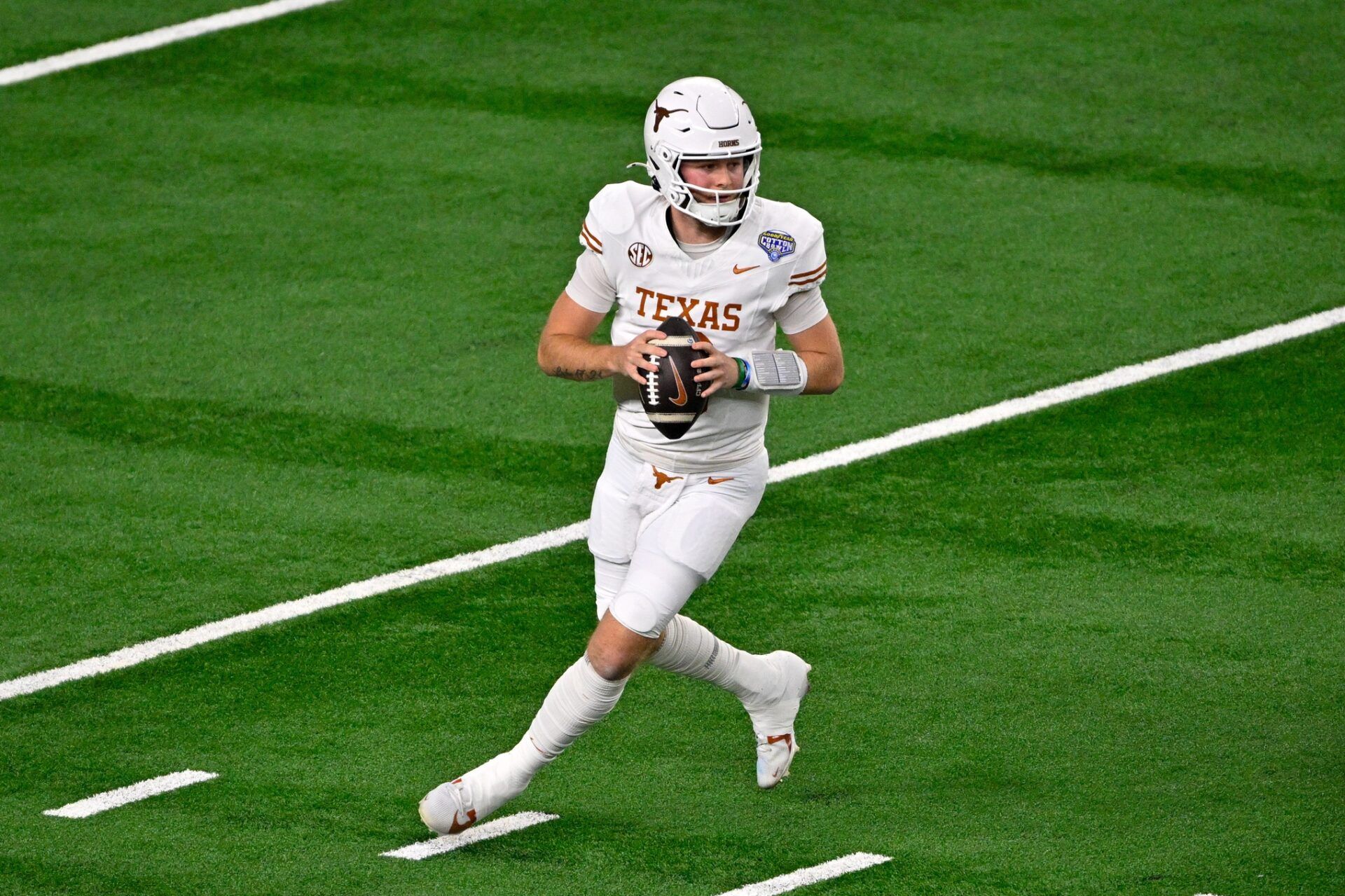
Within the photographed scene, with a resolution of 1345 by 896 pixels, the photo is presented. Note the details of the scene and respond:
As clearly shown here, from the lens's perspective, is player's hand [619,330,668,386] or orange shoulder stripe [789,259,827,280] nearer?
player's hand [619,330,668,386]

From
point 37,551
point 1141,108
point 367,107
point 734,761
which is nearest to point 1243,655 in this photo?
point 734,761

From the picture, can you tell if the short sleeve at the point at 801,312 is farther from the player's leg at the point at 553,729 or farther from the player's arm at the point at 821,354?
the player's leg at the point at 553,729

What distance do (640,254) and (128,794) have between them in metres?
2.63

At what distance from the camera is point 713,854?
640 cm

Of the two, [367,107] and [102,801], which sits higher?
[367,107]

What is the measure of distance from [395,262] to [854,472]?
3.56 m

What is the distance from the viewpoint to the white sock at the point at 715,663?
6.58m

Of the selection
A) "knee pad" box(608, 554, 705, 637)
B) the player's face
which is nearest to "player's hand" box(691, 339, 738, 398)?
the player's face

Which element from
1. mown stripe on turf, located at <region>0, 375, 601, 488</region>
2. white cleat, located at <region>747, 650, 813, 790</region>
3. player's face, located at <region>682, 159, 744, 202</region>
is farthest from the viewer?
mown stripe on turf, located at <region>0, 375, 601, 488</region>

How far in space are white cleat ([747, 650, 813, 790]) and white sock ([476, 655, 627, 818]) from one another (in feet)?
2.43

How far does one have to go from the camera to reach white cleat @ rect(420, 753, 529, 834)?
21.0 ft

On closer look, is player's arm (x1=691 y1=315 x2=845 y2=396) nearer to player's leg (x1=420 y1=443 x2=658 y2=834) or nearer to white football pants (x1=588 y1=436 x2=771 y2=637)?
white football pants (x1=588 y1=436 x2=771 y2=637)

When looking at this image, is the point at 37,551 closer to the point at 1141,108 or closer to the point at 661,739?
the point at 661,739

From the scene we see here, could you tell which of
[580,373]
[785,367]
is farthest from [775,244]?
[580,373]
